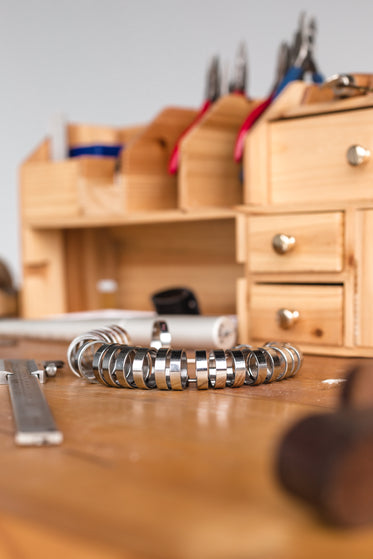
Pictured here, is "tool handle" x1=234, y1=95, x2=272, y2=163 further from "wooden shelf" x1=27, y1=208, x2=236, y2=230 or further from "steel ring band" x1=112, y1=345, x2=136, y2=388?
"steel ring band" x1=112, y1=345, x2=136, y2=388

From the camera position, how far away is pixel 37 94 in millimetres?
2465

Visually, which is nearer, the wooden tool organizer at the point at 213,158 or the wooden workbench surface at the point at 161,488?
the wooden workbench surface at the point at 161,488

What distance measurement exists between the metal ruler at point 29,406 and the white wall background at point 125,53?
112 cm

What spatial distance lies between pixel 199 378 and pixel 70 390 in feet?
0.58

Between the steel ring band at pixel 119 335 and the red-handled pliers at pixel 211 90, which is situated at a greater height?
the red-handled pliers at pixel 211 90

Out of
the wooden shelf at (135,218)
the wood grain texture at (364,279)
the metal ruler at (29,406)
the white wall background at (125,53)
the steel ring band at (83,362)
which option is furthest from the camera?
the white wall background at (125,53)

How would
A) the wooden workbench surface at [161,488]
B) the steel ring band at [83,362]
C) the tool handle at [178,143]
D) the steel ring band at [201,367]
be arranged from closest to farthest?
the wooden workbench surface at [161,488], the steel ring band at [201,367], the steel ring band at [83,362], the tool handle at [178,143]

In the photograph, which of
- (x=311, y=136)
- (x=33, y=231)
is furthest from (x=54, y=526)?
(x=33, y=231)

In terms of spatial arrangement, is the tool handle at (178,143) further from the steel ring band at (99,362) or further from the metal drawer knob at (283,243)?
the steel ring band at (99,362)

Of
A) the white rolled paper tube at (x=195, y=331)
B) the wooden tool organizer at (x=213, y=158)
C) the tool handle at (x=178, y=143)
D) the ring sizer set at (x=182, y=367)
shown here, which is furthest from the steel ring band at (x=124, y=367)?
the tool handle at (x=178, y=143)

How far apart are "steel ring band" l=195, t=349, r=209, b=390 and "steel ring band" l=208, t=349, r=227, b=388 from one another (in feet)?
0.04

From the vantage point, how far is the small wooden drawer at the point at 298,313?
1130 mm

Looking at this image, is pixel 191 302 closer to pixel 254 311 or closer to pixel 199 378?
pixel 254 311

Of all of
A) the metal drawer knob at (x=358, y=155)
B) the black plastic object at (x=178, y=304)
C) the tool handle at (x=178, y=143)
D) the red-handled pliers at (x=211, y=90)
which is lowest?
the black plastic object at (x=178, y=304)
